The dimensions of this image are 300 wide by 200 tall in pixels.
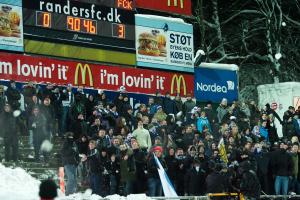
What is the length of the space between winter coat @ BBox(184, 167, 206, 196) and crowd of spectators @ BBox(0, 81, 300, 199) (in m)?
0.02

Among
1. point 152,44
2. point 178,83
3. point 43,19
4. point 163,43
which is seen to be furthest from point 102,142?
point 178,83

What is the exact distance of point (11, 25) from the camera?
2630 cm

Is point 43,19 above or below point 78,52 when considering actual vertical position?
above

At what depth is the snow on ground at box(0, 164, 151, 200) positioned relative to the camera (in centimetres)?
1864

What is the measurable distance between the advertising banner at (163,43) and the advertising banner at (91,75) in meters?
0.34

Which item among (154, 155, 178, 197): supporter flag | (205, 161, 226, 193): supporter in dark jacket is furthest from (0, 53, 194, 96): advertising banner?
(205, 161, 226, 193): supporter in dark jacket

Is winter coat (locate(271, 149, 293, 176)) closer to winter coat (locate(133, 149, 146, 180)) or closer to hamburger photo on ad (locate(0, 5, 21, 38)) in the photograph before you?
winter coat (locate(133, 149, 146, 180))

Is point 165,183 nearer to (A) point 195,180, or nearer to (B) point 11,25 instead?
(A) point 195,180

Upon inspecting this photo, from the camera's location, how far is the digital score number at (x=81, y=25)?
28.0 metres

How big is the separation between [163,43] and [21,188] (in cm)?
1300

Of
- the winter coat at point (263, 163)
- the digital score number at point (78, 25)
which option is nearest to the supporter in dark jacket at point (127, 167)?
the winter coat at point (263, 163)

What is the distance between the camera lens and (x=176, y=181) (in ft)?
76.9

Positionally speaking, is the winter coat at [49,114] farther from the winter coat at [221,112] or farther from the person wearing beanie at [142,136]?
the winter coat at [221,112]

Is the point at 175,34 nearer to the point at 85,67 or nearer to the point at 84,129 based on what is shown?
the point at 85,67
